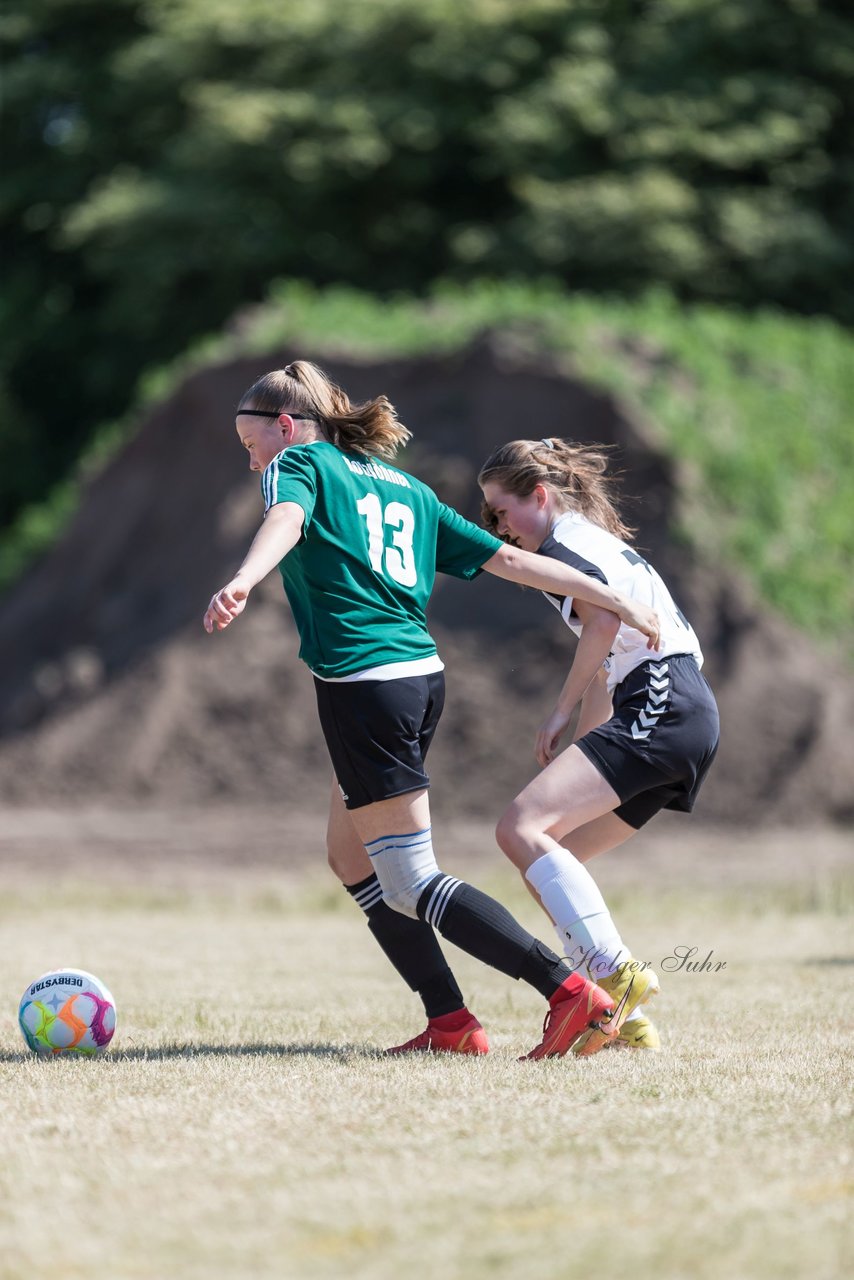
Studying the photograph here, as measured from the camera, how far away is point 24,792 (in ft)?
58.6

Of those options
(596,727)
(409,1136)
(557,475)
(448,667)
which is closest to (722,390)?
(448,667)

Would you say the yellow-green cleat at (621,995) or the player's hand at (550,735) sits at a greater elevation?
the player's hand at (550,735)

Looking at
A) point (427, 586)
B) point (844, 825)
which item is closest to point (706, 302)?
point (844, 825)

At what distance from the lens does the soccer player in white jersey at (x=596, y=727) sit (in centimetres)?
492

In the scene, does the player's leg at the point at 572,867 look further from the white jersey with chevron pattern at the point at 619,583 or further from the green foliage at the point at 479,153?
the green foliage at the point at 479,153

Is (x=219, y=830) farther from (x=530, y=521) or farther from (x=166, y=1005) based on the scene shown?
(x=530, y=521)

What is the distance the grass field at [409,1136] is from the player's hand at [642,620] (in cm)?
128

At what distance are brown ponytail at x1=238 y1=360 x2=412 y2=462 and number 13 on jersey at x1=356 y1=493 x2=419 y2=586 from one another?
208mm

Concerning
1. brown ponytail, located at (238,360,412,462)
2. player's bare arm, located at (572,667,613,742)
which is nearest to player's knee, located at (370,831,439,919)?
player's bare arm, located at (572,667,613,742)

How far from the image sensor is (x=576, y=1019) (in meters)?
4.69

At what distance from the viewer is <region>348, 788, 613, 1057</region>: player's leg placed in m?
4.81

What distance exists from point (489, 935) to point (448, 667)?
1318cm

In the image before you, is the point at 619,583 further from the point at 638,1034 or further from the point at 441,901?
the point at 638,1034

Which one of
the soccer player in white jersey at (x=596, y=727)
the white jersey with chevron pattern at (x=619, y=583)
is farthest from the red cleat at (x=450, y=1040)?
the white jersey with chevron pattern at (x=619, y=583)
